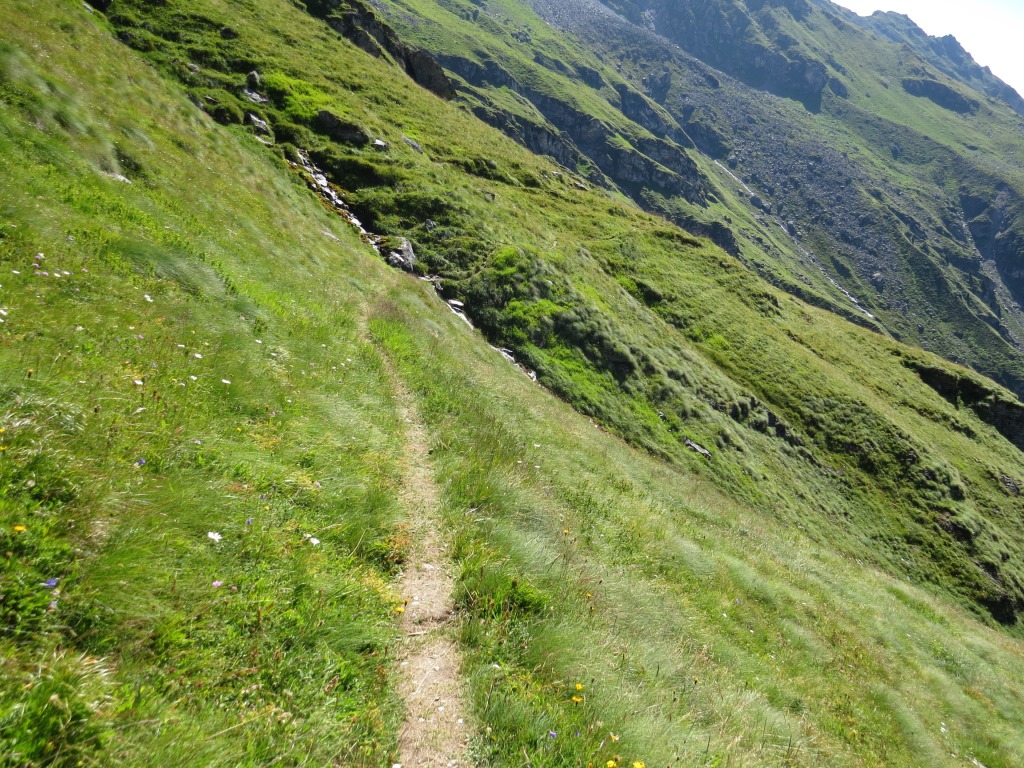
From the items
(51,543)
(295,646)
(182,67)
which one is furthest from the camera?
(182,67)

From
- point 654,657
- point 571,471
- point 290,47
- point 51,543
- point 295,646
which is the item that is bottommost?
point 571,471

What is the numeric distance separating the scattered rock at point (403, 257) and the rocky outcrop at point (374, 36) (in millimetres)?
57354

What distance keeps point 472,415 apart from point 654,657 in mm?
7672

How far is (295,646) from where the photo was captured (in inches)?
160

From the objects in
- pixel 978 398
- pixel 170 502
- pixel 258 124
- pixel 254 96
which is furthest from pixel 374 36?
pixel 978 398

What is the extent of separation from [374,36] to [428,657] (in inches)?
3787

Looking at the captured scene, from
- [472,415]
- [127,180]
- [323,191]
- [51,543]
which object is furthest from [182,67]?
[51,543]

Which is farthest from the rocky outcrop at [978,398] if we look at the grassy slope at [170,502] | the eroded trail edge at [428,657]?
the eroded trail edge at [428,657]

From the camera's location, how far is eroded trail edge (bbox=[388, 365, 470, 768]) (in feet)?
13.2

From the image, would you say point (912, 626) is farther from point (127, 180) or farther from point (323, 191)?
point (323, 191)

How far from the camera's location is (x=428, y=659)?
479cm

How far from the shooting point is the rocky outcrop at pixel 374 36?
72.2m

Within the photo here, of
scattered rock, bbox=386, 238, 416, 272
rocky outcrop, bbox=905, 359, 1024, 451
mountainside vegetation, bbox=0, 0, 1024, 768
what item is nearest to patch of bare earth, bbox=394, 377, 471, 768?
mountainside vegetation, bbox=0, 0, 1024, 768

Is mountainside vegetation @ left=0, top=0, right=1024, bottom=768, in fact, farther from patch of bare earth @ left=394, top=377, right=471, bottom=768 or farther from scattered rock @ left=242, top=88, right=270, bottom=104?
scattered rock @ left=242, top=88, right=270, bottom=104
